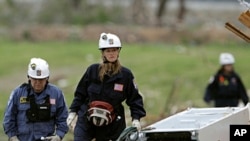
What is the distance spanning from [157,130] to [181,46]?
26.5 m

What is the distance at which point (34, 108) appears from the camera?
40.3ft

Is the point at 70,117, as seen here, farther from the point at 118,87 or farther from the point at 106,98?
the point at 118,87

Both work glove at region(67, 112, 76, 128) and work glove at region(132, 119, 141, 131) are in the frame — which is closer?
work glove at region(132, 119, 141, 131)

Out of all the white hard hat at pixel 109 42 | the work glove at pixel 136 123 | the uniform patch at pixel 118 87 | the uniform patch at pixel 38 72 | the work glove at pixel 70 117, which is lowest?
the work glove at pixel 136 123

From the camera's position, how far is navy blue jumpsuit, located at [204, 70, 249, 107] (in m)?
18.2

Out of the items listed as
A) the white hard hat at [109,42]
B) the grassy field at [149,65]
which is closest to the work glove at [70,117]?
the white hard hat at [109,42]

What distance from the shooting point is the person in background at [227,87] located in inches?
718

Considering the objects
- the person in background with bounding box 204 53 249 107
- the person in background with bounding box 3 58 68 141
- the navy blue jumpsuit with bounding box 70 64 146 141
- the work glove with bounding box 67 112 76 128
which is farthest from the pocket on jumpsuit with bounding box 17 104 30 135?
the person in background with bounding box 204 53 249 107

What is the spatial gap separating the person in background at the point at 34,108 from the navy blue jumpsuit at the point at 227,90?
251 inches

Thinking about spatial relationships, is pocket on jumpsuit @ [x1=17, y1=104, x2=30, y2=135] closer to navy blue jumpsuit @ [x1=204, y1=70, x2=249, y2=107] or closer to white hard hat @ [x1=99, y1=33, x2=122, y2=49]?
white hard hat @ [x1=99, y1=33, x2=122, y2=49]

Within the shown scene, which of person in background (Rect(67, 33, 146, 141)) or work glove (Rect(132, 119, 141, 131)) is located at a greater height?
person in background (Rect(67, 33, 146, 141))

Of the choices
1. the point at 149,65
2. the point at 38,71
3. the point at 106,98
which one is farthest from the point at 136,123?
the point at 149,65

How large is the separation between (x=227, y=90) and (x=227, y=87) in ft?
0.19

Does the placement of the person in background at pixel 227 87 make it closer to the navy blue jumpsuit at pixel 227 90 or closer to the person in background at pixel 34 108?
the navy blue jumpsuit at pixel 227 90
